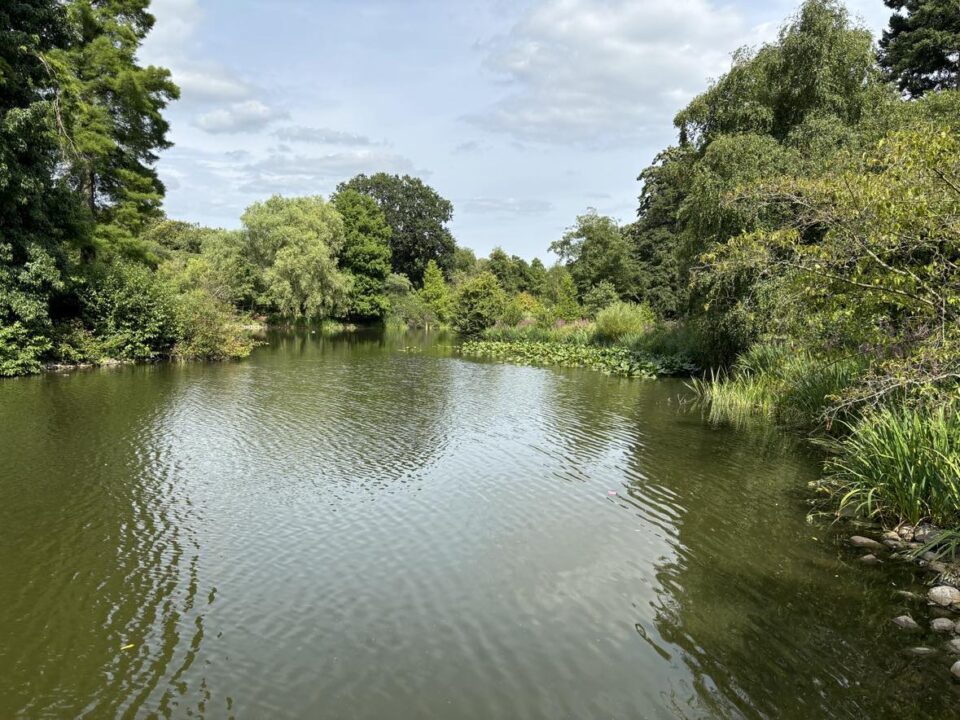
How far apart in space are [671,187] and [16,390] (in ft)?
127

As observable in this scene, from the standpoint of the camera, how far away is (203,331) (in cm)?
2642

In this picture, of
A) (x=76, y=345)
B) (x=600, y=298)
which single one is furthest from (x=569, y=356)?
(x=76, y=345)

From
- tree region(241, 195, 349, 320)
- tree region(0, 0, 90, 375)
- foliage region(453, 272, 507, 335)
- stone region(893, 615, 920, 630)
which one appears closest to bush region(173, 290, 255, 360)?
tree region(0, 0, 90, 375)

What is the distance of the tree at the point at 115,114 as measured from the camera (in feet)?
81.3

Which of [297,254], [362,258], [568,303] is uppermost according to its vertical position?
[362,258]

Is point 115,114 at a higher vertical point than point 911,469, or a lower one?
higher

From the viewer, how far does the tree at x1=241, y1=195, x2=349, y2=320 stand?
4516cm

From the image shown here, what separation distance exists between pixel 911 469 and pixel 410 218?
68053 mm

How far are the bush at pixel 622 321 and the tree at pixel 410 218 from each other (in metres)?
40.9

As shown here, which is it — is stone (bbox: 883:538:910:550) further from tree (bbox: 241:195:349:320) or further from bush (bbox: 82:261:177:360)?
tree (bbox: 241:195:349:320)

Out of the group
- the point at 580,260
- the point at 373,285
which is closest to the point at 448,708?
the point at 580,260

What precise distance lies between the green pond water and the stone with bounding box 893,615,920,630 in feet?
0.48

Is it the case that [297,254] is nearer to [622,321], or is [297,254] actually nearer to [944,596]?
[622,321]

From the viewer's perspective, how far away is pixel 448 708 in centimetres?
488
